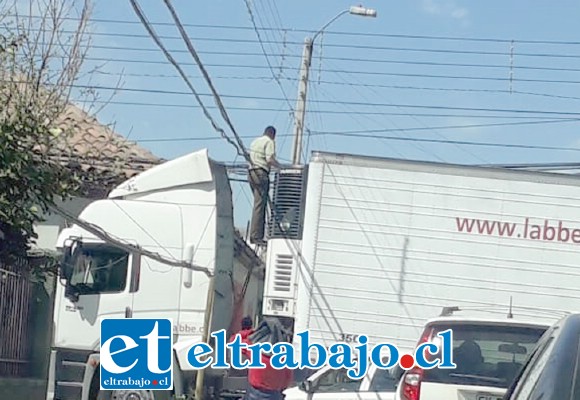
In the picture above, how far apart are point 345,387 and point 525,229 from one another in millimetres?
2879

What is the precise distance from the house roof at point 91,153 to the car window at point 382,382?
3845 mm

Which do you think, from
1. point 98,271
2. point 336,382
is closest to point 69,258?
point 98,271

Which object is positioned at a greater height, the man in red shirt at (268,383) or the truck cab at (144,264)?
the truck cab at (144,264)

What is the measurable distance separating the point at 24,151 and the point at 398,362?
15.8ft

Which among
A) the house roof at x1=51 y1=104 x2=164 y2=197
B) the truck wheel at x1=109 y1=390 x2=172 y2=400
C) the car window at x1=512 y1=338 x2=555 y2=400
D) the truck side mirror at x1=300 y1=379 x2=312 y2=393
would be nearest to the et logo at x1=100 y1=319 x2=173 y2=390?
the truck wheel at x1=109 y1=390 x2=172 y2=400

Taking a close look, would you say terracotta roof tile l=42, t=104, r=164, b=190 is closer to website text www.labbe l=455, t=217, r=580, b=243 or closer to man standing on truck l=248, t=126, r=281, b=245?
man standing on truck l=248, t=126, r=281, b=245

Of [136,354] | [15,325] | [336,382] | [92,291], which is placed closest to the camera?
[336,382]

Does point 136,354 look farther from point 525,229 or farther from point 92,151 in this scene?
point 525,229

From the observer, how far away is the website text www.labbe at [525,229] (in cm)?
1269

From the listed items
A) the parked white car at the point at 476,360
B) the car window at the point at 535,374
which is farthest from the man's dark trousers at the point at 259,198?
the car window at the point at 535,374

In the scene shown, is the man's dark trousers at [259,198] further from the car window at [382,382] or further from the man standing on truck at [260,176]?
the car window at [382,382]

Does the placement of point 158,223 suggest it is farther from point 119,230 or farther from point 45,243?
point 45,243

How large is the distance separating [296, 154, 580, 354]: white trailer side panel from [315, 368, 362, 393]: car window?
61cm

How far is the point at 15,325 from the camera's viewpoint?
17156 mm
